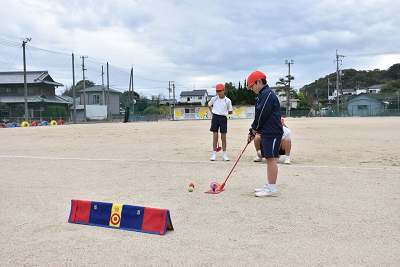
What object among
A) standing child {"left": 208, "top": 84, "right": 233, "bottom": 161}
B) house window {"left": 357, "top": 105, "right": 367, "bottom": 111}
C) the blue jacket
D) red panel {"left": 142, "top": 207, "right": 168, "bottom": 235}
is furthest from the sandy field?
house window {"left": 357, "top": 105, "right": 367, "bottom": 111}

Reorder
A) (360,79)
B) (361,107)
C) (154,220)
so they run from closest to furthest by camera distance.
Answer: (154,220), (361,107), (360,79)

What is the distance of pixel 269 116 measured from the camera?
405 cm

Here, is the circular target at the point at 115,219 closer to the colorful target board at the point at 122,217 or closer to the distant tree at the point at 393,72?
the colorful target board at the point at 122,217

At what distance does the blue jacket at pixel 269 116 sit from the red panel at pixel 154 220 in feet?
6.34

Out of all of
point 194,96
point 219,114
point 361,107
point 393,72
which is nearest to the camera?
point 219,114

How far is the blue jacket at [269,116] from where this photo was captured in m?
4.01

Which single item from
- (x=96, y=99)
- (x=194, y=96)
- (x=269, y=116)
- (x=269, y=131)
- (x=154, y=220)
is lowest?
(x=154, y=220)

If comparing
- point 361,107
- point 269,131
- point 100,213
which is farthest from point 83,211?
point 361,107

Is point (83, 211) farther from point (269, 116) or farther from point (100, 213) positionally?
point (269, 116)

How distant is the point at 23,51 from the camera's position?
36344mm

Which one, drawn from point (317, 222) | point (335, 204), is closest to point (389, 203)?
point (335, 204)

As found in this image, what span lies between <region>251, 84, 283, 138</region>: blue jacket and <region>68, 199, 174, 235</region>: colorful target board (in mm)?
1919

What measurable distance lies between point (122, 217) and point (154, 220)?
1.11ft

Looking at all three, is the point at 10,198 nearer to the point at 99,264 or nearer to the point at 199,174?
the point at 99,264
